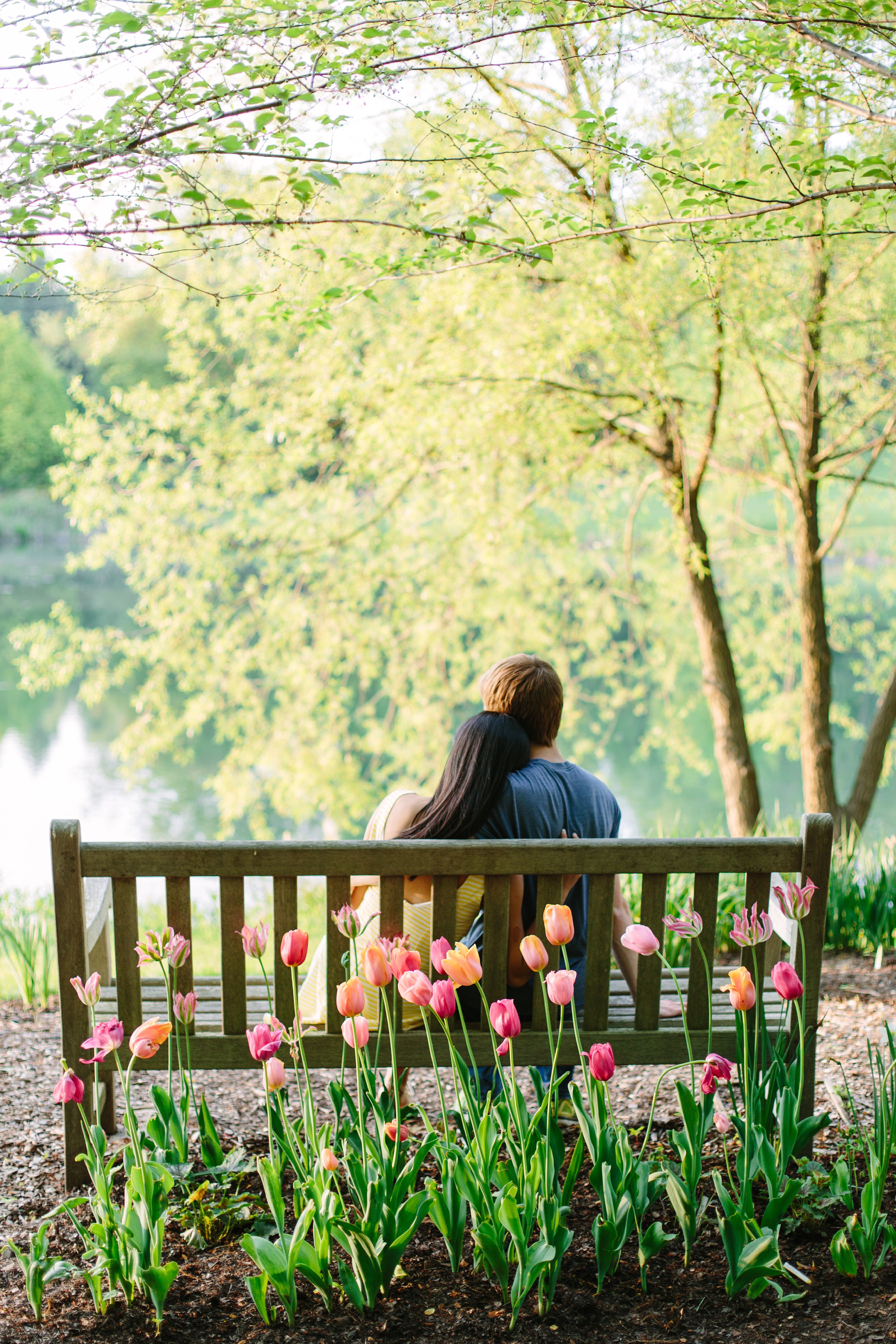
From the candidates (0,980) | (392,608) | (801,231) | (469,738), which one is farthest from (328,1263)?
(392,608)

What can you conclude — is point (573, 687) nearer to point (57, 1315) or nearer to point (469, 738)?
point (469, 738)

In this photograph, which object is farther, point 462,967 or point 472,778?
point 472,778

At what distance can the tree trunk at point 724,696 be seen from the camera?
7.12 meters

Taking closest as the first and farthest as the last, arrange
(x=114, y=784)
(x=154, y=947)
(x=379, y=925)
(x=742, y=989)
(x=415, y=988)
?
(x=415, y=988)
(x=742, y=989)
(x=154, y=947)
(x=379, y=925)
(x=114, y=784)

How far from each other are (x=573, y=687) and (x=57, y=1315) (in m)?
7.58

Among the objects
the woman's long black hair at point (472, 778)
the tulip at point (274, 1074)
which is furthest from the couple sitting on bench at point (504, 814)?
the tulip at point (274, 1074)

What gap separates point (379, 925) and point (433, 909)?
208 mm

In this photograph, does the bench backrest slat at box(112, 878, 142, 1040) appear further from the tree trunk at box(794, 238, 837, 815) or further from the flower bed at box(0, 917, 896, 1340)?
the tree trunk at box(794, 238, 837, 815)

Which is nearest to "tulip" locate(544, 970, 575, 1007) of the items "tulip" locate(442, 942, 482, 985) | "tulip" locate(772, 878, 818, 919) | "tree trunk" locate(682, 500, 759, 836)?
"tulip" locate(442, 942, 482, 985)

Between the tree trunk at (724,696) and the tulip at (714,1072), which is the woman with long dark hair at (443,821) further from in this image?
the tree trunk at (724,696)

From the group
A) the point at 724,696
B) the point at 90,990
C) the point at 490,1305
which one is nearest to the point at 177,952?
the point at 90,990

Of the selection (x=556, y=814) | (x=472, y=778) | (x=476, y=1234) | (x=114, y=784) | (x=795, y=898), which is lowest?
(x=114, y=784)

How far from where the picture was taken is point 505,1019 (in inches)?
81.2

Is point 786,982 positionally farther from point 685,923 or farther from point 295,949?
point 295,949
